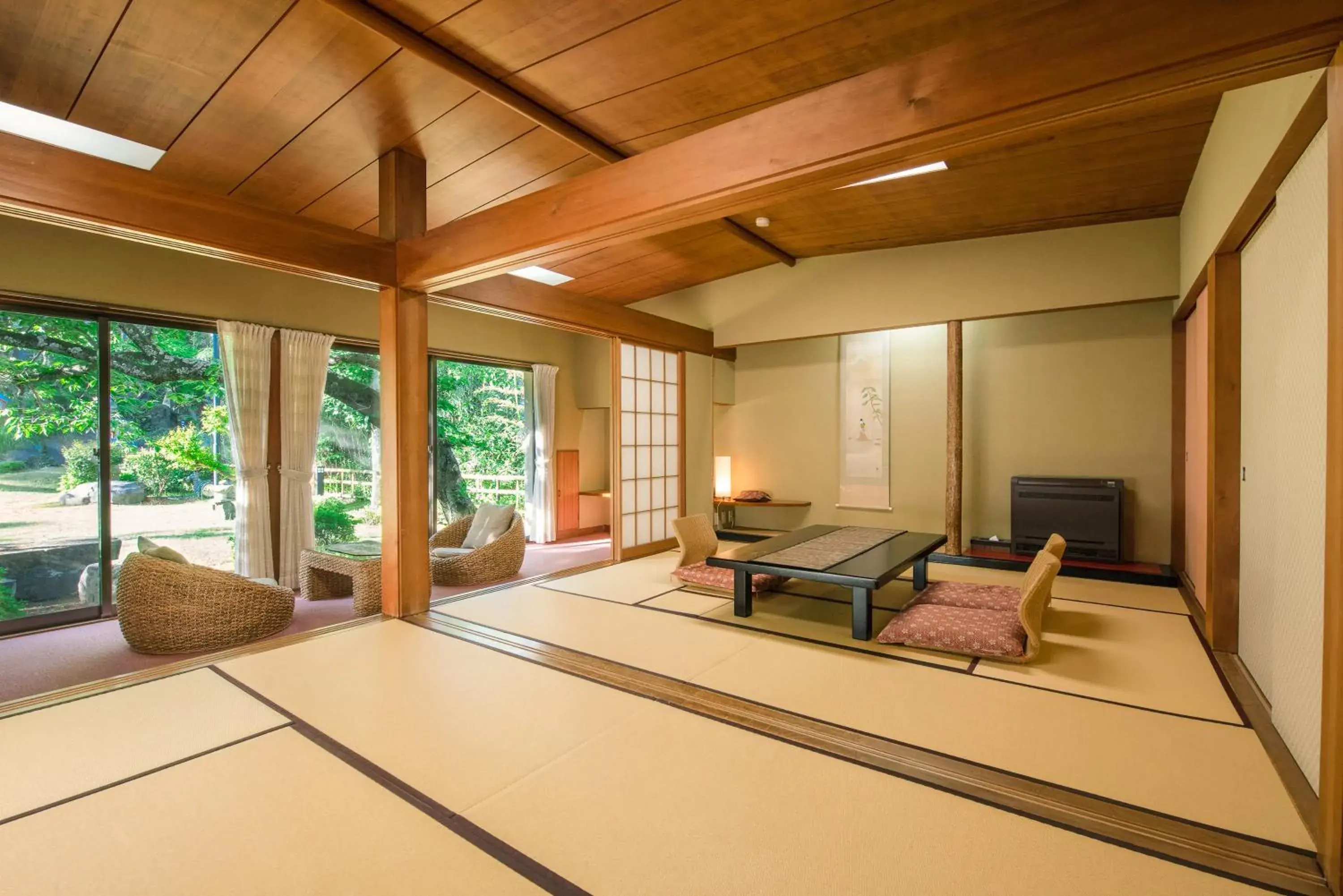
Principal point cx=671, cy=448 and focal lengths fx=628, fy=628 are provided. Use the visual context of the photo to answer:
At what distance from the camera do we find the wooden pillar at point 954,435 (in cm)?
528

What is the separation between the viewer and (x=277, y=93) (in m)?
2.75

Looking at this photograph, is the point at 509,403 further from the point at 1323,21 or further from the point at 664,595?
the point at 1323,21

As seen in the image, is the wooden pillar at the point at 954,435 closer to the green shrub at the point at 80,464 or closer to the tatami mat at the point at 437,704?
the tatami mat at the point at 437,704

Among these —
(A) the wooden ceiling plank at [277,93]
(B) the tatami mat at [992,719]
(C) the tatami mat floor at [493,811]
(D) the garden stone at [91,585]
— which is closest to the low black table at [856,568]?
(B) the tatami mat at [992,719]

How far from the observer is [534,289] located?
4355 mm

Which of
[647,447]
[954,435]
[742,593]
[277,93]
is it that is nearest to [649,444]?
[647,447]

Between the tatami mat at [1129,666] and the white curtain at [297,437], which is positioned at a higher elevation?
the white curtain at [297,437]

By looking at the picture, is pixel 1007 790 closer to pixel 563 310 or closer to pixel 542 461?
pixel 563 310

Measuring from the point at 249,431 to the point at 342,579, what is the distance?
1285 mm

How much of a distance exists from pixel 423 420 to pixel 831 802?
303 cm

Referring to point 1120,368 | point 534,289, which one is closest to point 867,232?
point 1120,368

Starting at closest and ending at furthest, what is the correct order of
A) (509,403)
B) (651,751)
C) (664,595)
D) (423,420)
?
(651,751) < (423,420) < (664,595) < (509,403)

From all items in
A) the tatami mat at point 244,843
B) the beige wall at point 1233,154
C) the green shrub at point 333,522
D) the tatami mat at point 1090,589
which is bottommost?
the tatami mat at point 1090,589

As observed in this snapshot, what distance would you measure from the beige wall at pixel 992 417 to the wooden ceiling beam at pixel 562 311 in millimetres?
1422
